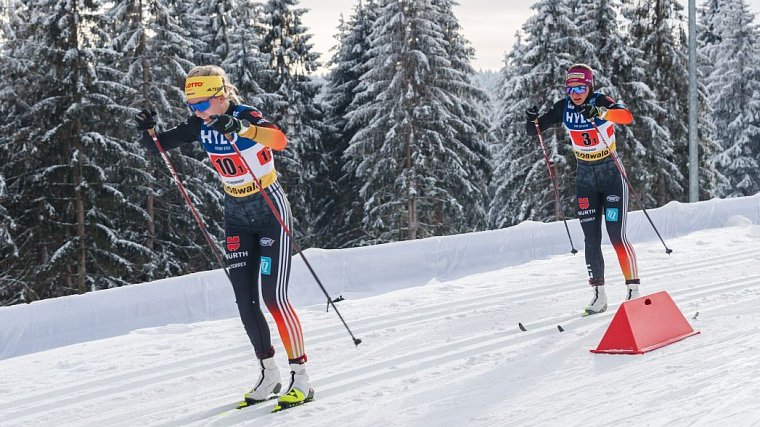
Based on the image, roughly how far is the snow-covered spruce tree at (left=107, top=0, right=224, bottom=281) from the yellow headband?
18.5 m

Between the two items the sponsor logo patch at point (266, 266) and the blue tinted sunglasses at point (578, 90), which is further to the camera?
the blue tinted sunglasses at point (578, 90)

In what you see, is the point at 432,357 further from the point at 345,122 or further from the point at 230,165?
the point at 345,122

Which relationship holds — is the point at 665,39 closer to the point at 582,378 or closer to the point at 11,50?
the point at 11,50

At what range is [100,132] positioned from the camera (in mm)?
21422

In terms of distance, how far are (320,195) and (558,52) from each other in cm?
1127

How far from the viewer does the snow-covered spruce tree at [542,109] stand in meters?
28.2

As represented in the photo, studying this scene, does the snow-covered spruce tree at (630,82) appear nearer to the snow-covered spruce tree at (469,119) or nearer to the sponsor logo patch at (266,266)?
the snow-covered spruce tree at (469,119)

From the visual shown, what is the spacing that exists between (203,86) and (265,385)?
1.92m

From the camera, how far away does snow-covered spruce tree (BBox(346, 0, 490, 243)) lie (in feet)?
90.4

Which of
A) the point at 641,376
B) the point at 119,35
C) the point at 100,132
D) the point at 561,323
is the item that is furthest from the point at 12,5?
the point at 641,376

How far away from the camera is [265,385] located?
Answer: 4.90 metres

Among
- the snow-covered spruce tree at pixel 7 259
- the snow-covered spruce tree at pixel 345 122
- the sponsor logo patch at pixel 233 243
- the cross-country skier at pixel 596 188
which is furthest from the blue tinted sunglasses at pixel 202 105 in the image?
the snow-covered spruce tree at pixel 345 122

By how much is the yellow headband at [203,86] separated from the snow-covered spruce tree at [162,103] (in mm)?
18456

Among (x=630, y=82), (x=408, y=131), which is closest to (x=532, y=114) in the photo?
(x=408, y=131)
